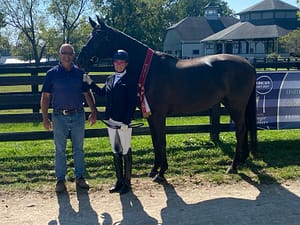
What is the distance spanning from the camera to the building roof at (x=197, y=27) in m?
70.0

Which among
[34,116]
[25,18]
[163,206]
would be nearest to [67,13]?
[25,18]

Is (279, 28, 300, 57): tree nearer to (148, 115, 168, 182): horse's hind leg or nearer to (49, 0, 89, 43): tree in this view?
(49, 0, 89, 43): tree

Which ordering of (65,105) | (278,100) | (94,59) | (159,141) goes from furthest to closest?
(278,100)
(94,59)
(159,141)
(65,105)

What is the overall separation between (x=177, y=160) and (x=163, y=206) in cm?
219

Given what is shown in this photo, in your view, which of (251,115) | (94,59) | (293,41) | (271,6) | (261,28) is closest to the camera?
(94,59)

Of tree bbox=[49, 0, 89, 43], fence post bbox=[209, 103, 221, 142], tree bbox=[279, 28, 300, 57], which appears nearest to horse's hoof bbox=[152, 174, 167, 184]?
fence post bbox=[209, 103, 221, 142]

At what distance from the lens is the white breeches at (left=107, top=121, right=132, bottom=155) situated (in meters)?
5.43

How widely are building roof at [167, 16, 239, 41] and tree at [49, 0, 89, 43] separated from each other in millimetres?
16499

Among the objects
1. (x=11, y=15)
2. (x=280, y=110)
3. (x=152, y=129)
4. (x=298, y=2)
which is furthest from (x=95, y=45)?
(x=11, y=15)

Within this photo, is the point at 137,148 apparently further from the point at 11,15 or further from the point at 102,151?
the point at 11,15

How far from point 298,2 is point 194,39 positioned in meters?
31.2

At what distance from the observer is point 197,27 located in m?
72.7

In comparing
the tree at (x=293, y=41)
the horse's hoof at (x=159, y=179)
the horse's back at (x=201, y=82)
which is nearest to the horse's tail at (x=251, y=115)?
the horse's back at (x=201, y=82)

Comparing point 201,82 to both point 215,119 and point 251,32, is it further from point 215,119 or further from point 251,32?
point 251,32
